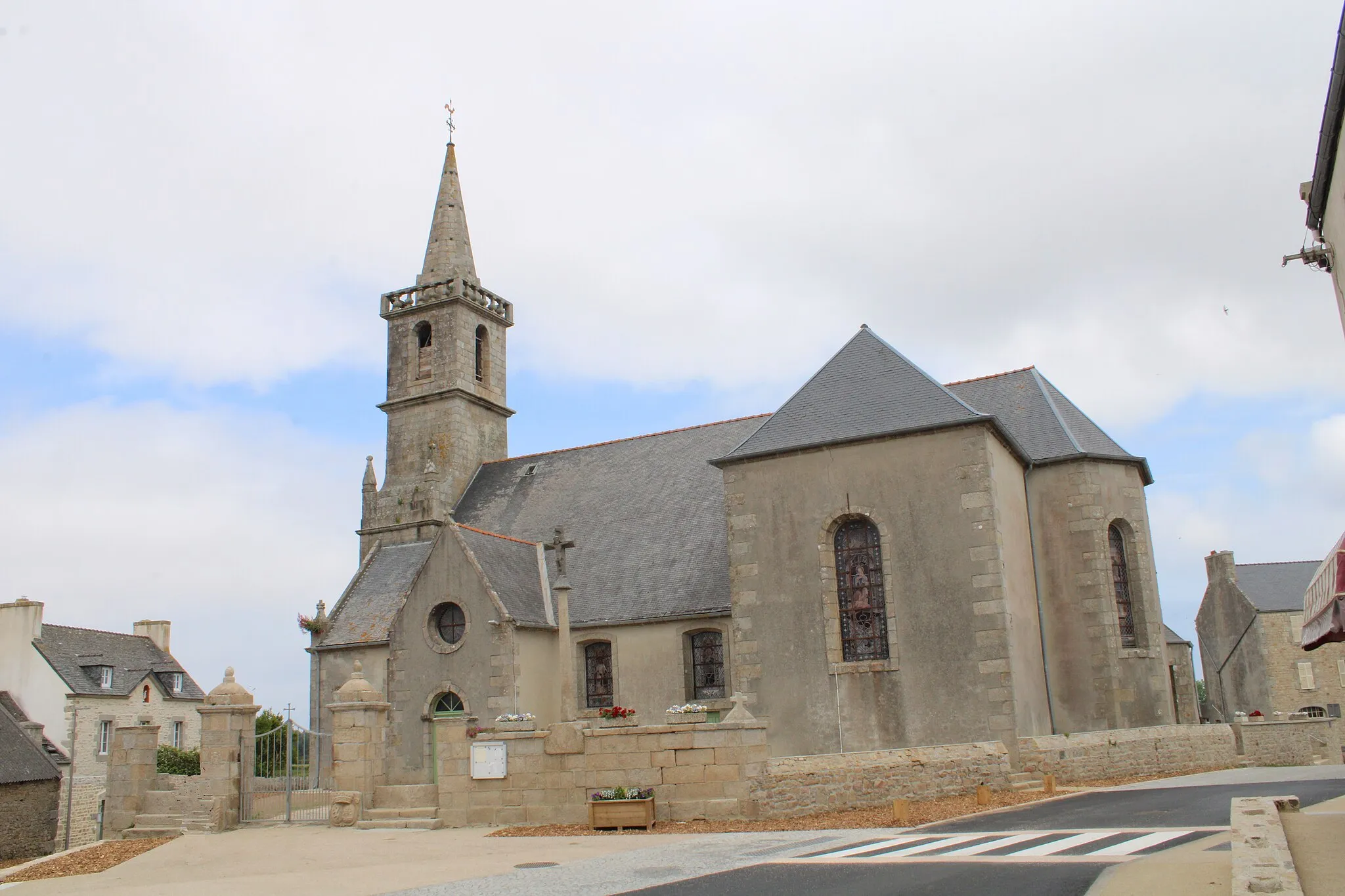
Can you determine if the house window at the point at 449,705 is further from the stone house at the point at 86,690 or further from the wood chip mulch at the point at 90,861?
the stone house at the point at 86,690

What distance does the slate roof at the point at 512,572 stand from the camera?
69.1 ft

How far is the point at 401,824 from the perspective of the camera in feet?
49.6

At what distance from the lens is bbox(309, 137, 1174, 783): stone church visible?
17.1 meters

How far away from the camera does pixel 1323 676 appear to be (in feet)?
118

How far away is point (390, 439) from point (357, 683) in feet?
46.6

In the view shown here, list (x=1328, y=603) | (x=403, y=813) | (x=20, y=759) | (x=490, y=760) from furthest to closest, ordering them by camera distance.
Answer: (x=20, y=759) < (x=403, y=813) < (x=490, y=760) < (x=1328, y=603)

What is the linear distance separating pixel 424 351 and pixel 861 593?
17.0 m

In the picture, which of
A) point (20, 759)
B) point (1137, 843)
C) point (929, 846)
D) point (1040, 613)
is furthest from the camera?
point (20, 759)

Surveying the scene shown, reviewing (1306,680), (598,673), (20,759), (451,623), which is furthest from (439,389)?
(1306,680)

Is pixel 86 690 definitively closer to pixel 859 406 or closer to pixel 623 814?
pixel 623 814

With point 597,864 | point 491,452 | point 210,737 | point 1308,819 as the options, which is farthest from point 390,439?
point 1308,819

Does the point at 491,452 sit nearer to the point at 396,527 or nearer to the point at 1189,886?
the point at 396,527

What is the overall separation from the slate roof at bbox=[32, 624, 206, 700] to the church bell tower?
13.3 meters

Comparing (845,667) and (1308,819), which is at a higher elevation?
(845,667)
